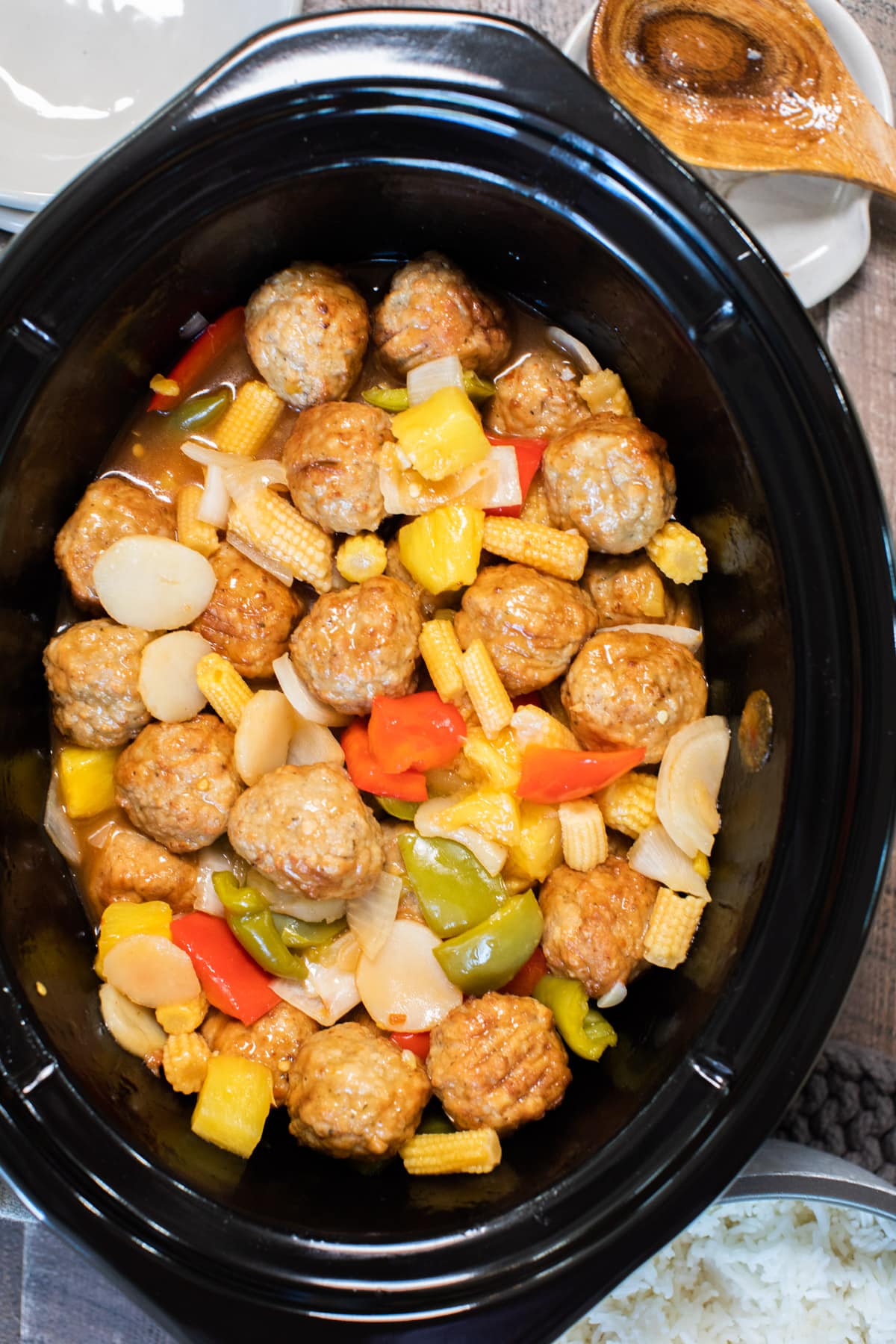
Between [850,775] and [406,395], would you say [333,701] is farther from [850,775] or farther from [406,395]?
[850,775]

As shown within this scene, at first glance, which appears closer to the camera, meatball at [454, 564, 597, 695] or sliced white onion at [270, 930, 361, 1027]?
meatball at [454, 564, 597, 695]

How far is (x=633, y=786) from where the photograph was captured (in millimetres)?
2336

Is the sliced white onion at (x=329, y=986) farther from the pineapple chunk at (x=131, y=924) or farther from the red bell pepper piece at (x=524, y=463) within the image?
the red bell pepper piece at (x=524, y=463)

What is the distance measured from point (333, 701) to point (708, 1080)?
1108 mm

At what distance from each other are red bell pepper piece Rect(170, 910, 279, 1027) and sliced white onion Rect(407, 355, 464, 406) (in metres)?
1.33

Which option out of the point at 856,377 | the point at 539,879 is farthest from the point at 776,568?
the point at 856,377

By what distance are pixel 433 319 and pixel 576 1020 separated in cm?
163

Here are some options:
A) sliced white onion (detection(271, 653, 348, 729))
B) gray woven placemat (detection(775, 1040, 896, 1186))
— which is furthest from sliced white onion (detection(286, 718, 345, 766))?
gray woven placemat (detection(775, 1040, 896, 1186))

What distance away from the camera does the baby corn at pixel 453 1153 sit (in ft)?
6.89

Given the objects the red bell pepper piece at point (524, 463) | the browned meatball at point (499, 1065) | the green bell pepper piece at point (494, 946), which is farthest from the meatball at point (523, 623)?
the browned meatball at point (499, 1065)

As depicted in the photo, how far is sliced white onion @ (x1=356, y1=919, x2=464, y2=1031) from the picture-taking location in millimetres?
2301

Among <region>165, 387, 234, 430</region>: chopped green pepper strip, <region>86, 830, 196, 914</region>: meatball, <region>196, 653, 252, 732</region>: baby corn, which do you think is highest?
<region>165, 387, 234, 430</region>: chopped green pepper strip

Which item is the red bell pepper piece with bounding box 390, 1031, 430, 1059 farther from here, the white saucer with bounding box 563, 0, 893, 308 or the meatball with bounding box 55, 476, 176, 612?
the white saucer with bounding box 563, 0, 893, 308

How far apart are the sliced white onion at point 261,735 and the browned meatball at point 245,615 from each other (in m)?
0.10
